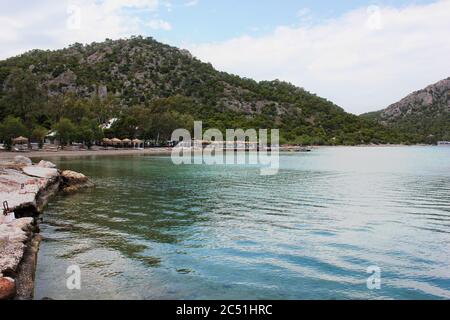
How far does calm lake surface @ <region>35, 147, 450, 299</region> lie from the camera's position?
11.4 m

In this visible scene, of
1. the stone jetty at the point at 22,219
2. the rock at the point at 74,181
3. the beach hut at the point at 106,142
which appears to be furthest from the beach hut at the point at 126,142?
the rock at the point at 74,181

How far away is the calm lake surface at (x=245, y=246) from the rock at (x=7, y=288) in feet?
3.30

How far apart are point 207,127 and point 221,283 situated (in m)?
137

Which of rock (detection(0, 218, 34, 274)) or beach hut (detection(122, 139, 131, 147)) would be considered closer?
rock (detection(0, 218, 34, 274))

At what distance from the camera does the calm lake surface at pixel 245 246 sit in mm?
11422

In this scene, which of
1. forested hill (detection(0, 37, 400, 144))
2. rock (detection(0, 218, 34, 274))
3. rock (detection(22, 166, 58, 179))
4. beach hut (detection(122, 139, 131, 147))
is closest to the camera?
rock (detection(0, 218, 34, 274))

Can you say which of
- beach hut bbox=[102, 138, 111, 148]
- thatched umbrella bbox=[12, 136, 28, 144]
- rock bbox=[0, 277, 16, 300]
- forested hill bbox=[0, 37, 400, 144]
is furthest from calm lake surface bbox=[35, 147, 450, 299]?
forested hill bbox=[0, 37, 400, 144]

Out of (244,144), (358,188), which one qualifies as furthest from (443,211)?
(244,144)

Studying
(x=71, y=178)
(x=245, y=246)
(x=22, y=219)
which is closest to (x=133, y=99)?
(x=71, y=178)

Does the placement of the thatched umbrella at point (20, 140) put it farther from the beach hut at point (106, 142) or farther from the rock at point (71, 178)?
the rock at point (71, 178)

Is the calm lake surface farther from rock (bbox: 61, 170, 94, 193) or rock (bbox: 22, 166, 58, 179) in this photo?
rock (bbox: 22, 166, 58, 179)

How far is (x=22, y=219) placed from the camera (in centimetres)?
1634
